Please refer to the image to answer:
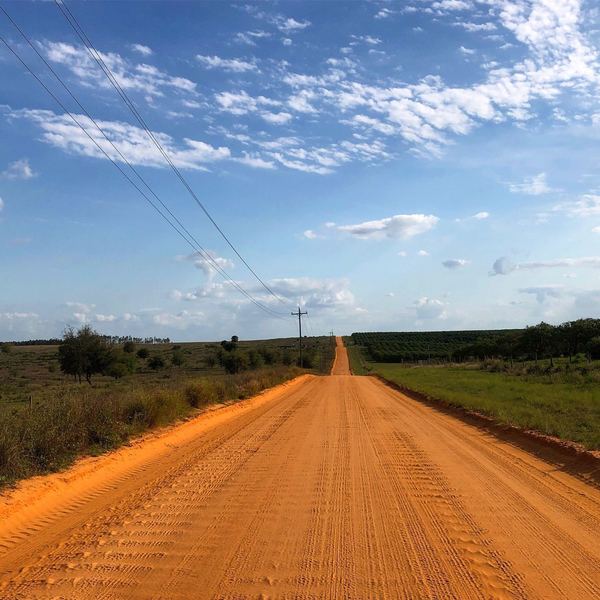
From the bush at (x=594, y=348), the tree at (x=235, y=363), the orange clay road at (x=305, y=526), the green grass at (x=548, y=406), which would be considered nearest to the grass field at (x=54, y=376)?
the tree at (x=235, y=363)

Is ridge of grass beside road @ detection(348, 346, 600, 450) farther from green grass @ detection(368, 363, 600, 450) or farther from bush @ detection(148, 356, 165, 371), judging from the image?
bush @ detection(148, 356, 165, 371)

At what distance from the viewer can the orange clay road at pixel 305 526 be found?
548 centimetres

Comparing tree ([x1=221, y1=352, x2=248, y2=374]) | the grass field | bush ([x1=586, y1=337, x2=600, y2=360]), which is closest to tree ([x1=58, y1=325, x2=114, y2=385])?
the grass field

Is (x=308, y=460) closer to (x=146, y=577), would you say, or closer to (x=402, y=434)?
(x=402, y=434)

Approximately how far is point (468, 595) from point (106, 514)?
17.0 feet

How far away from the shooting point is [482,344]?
95.8 metres

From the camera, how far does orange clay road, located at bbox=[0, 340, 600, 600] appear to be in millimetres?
5477

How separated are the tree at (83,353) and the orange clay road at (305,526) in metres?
36.3

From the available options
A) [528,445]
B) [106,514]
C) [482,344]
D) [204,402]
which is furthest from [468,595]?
[482,344]

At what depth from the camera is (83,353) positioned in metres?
47.3

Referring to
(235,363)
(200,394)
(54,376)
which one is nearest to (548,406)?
(200,394)

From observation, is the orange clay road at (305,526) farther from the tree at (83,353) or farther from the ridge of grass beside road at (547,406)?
the tree at (83,353)

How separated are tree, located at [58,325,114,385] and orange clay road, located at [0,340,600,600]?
36346 mm

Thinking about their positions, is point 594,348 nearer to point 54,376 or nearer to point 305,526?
point 54,376
